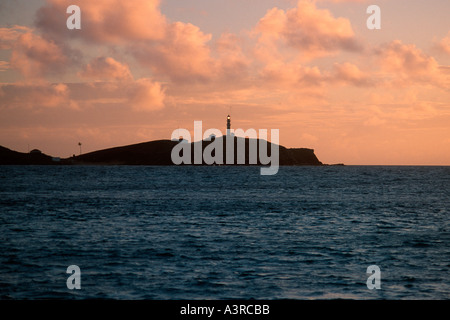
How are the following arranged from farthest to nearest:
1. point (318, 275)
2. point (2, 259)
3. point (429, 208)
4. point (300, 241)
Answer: point (429, 208)
point (300, 241)
point (2, 259)
point (318, 275)

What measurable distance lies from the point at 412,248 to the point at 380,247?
5.87 ft

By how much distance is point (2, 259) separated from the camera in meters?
23.2

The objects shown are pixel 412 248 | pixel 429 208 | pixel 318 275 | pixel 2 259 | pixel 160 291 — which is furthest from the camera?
pixel 429 208

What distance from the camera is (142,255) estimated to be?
24.1 meters

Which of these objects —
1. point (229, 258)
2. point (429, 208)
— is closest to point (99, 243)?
point (229, 258)

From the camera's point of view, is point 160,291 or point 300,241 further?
point 300,241
